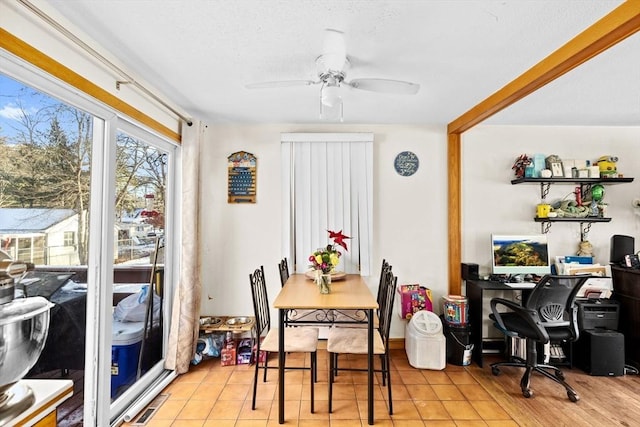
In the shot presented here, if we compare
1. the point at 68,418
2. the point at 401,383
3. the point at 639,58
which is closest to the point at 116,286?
the point at 68,418

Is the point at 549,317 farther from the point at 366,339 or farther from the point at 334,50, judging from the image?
the point at 334,50

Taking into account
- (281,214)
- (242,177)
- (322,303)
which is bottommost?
(322,303)

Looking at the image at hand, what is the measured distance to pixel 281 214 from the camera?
3.43m

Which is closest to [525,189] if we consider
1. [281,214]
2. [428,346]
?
[428,346]

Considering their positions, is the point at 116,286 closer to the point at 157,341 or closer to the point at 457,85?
the point at 157,341

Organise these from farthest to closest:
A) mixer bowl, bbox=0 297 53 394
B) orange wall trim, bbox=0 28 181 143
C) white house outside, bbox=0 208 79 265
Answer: white house outside, bbox=0 208 79 265, orange wall trim, bbox=0 28 181 143, mixer bowl, bbox=0 297 53 394

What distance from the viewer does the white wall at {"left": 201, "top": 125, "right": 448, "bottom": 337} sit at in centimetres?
343

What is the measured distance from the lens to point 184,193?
2891mm

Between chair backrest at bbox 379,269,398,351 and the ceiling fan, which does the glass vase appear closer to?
chair backrest at bbox 379,269,398,351

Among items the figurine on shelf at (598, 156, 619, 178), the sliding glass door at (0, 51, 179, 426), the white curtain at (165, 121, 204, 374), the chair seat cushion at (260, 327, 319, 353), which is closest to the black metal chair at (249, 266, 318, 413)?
the chair seat cushion at (260, 327, 319, 353)

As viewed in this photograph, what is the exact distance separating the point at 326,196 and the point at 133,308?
2.02 metres

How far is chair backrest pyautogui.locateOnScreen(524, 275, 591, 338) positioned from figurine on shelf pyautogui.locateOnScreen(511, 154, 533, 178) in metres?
1.25

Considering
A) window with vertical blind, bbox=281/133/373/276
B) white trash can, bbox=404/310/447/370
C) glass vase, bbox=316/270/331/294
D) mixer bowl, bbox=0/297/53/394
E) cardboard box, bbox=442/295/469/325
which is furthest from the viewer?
window with vertical blind, bbox=281/133/373/276

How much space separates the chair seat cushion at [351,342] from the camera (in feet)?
7.49
